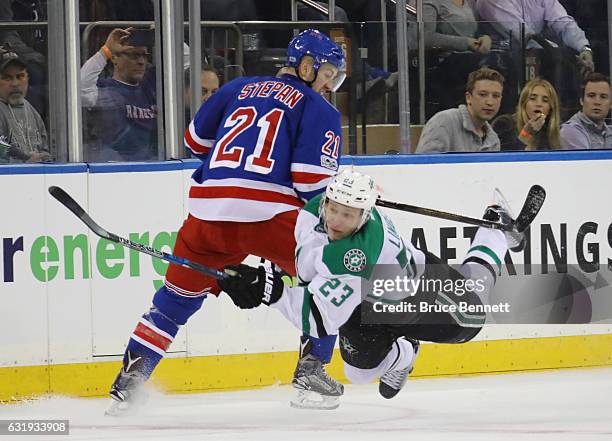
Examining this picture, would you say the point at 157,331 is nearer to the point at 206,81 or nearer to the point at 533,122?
the point at 206,81

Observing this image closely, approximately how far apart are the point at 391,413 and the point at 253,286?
78cm


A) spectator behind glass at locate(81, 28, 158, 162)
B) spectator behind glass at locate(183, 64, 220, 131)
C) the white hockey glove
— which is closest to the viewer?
the white hockey glove

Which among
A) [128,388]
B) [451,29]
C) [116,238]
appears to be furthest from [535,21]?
[128,388]

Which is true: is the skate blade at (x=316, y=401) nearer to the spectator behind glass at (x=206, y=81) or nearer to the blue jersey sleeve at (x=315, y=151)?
the blue jersey sleeve at (x=315, y=151)

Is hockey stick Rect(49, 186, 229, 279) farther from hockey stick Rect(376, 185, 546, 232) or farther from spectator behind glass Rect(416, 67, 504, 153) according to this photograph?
spectator behind glass Rect(416, 67, 504, 153)

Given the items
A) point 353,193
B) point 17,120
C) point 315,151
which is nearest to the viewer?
point 353,193

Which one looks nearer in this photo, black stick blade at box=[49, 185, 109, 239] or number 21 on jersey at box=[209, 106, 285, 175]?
number 21 on jersey at box=[209, 106, 285, 175]

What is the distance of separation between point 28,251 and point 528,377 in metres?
1.99

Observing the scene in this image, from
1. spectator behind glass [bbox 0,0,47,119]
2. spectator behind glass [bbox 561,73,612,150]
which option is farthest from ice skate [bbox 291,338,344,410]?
spectator behind glass [bbox 561,73,612,150]

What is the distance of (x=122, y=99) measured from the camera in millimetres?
5207

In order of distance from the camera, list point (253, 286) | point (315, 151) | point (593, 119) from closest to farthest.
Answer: point (253, 286)
point (315, 151)
point (593, 119)

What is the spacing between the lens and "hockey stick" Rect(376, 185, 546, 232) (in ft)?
15.4

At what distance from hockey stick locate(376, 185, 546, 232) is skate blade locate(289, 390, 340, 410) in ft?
2.30

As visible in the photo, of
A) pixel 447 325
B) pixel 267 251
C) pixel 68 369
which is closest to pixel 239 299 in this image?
pixel 267 251
